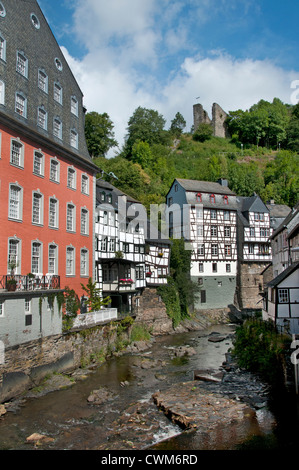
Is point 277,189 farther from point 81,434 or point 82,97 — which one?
point 81,434

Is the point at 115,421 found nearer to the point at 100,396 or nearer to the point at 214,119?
the point at 100,396

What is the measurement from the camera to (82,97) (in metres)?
29.5

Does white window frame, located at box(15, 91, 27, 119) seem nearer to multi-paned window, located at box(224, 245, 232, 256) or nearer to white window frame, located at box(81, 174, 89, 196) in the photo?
white window frame, located at box(81, 174, 89, 196)

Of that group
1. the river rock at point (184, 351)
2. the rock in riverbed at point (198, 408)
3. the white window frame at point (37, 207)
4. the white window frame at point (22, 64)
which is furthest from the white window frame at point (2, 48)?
the river rock at point (184, 351)

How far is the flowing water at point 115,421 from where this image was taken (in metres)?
13.0

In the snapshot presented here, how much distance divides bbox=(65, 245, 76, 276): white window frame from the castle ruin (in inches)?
2873

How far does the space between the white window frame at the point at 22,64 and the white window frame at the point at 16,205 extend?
7190 millimetres

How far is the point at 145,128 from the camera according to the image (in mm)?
71375

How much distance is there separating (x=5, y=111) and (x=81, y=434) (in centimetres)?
1679

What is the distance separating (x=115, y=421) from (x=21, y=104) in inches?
717

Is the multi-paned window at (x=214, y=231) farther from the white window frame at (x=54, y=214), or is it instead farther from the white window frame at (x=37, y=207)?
the white window frame at (x=37, y=207)

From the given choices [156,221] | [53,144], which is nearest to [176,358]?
[53,144]

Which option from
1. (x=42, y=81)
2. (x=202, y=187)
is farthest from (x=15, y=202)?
(x=202, y=187)

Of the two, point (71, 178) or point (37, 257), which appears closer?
point (37, 257)
